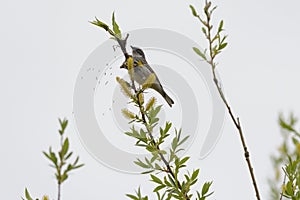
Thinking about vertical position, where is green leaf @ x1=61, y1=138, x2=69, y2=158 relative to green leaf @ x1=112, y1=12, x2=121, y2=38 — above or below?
below

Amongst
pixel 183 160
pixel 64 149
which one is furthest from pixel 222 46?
pixel 64 149

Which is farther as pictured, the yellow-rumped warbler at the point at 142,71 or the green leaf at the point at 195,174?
the yellow-rumped warbler at the point at 142,71

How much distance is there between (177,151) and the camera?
273 centimetres

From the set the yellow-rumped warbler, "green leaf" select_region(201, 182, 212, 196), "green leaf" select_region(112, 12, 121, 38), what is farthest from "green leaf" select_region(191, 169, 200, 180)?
the yellow-rumped warbler

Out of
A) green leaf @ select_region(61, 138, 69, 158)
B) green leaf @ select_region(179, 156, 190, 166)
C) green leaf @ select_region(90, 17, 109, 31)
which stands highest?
green leaf @ select_region(90, 17, 109, 31)

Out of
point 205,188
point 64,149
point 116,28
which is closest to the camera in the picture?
point 64,149

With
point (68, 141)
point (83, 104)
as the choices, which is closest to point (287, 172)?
point (68, 141)

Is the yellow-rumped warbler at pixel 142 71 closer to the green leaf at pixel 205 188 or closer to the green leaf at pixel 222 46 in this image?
the green leaf at pixel 222 46

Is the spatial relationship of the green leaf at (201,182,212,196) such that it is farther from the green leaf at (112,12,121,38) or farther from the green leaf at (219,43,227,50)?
the green leaf at (112,12,121,38)

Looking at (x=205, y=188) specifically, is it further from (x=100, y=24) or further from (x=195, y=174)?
(x=100, y=24)

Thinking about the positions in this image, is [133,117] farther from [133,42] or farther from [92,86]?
[133,42]

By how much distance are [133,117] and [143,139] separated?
0.12 meters

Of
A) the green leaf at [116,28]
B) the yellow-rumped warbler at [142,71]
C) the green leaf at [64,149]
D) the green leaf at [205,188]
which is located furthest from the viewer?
the yellow-rumped warbler at [142,71]

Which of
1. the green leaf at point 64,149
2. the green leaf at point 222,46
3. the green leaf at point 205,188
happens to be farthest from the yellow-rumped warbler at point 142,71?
the green leaf at point 64,149
